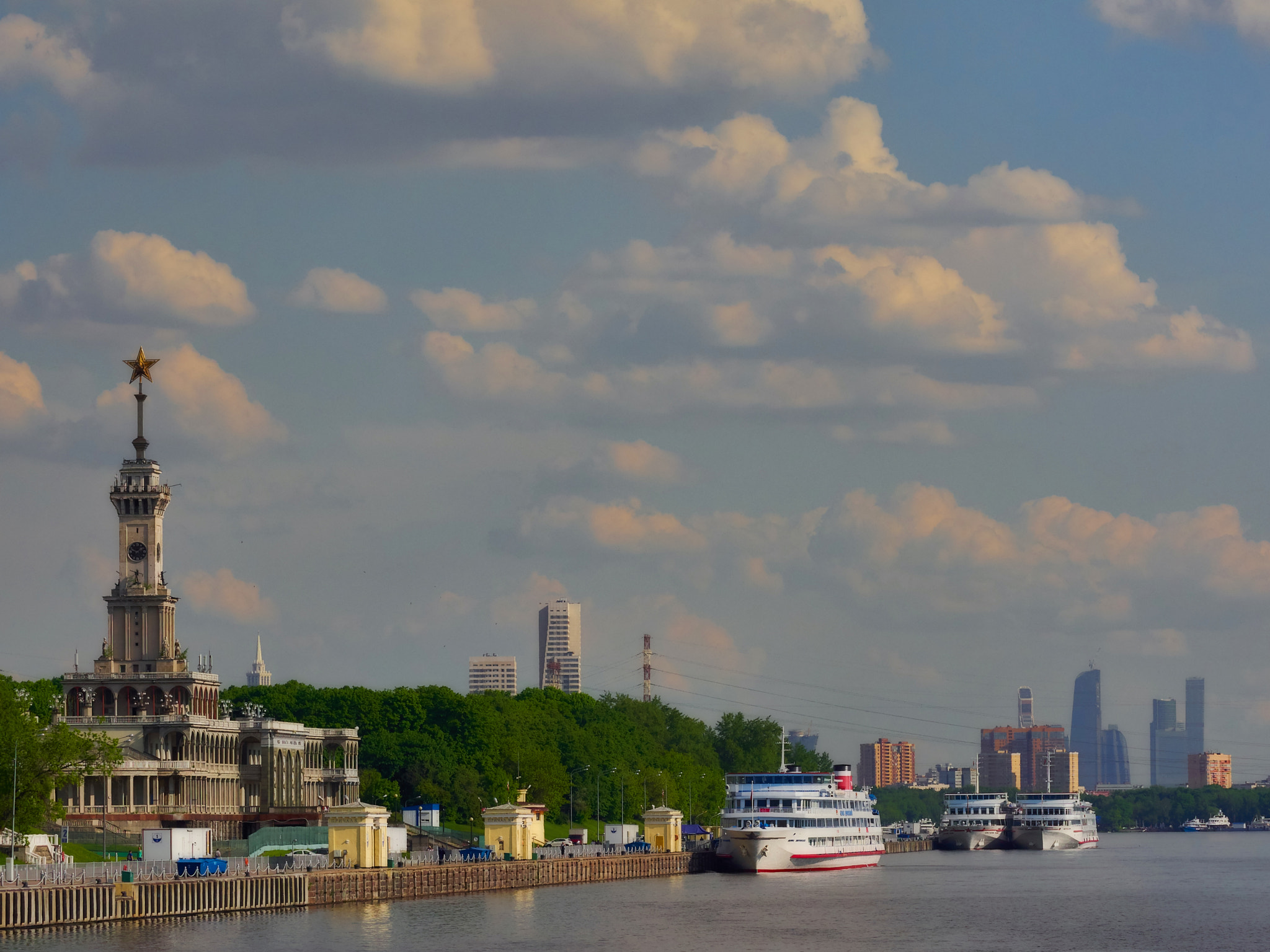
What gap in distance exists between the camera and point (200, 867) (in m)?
148

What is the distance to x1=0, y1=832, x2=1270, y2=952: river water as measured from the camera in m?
127

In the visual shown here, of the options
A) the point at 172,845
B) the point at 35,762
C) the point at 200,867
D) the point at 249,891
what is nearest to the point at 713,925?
the point at 249,891

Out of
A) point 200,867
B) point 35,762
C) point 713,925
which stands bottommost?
point 713,925

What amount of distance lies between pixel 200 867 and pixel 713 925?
36440 millimetres

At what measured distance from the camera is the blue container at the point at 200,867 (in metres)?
147

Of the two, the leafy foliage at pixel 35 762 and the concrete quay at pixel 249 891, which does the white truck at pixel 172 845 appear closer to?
the leafy foliage at pixel 35 762

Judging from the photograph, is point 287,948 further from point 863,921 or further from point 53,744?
point 863,921

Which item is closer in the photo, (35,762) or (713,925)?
(713,925)

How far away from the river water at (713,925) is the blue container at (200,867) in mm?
7098

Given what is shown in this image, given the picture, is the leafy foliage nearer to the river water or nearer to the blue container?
the blue container

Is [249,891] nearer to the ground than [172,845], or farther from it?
nearer to the ground

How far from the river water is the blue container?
7.10 meters

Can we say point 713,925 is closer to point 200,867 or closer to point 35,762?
point 200,867

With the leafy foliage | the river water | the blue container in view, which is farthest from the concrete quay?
the leafy foliage
